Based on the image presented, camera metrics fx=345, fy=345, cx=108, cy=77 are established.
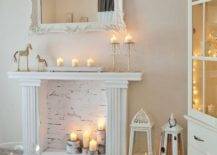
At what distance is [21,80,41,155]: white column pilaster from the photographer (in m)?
3.30

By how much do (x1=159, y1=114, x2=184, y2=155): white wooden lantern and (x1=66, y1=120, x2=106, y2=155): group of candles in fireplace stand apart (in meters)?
0.62

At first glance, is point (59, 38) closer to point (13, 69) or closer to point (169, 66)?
point (13, 69)

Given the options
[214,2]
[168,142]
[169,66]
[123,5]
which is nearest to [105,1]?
[123,5]

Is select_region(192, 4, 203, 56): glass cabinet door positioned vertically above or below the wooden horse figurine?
above

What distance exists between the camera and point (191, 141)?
2.59 m

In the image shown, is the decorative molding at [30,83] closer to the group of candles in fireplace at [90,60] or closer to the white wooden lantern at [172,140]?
the group of candles in fireplace at [90,60]

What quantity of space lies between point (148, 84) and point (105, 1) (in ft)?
2.78

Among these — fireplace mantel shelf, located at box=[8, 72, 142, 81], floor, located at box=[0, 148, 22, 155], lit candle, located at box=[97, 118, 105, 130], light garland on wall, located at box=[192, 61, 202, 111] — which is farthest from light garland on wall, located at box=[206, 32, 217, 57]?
floor, located at box=[0, 148, 22, 155]

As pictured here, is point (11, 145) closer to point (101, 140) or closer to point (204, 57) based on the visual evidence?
point (101, 140)

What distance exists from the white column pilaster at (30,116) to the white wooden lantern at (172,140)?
1235 mm

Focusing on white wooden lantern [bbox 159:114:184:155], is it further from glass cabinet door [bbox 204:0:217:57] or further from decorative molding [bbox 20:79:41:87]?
decorative molding [bbox 20:79:41:87]

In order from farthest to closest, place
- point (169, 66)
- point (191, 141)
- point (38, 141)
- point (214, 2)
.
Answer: point (38, 141) → point (169, 66) → point (191, 141) → point (214, 2)

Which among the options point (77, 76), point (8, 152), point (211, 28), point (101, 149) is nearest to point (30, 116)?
point (8, 152)

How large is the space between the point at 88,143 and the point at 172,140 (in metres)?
0.85
